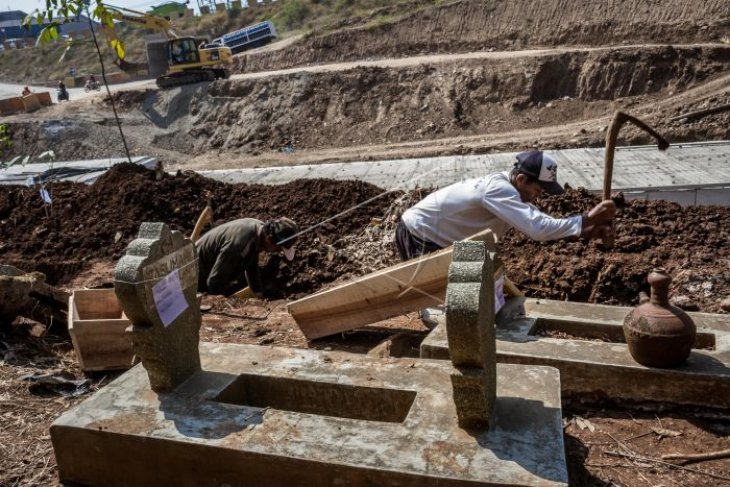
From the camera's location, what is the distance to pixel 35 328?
5.55m

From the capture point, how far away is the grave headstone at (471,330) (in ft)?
9.11

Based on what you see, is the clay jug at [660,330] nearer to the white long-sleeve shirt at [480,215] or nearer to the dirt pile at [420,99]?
the white long-sleeve shirt at [480,215]

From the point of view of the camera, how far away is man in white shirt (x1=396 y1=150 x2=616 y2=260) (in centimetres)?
446

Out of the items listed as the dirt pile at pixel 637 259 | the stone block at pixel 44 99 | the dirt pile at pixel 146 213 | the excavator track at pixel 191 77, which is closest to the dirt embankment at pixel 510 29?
the excavator track at pixel 191 77

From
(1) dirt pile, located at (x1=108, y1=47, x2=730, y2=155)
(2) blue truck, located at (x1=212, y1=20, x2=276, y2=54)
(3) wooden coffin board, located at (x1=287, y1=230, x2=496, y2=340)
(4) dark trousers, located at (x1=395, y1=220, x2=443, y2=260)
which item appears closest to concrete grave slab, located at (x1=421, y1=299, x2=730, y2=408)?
(3) wooden coffin board, located at (x1=287, y1=230, x2=496, y2=340)

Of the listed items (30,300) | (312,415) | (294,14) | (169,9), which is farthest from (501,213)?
(169,9)

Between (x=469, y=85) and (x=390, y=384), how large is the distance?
18897mm

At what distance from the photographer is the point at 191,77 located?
26.5 metres

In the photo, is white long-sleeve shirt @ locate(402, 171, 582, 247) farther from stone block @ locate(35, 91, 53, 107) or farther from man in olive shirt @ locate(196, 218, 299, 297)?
stone block @ locate(35, 91, 53, 107)

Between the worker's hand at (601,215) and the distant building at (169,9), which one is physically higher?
the distant building at (169,9)

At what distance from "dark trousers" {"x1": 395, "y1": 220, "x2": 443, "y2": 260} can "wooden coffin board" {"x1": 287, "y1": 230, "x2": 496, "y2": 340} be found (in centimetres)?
42

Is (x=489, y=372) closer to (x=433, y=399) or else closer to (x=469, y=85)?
(x=433, y=399)

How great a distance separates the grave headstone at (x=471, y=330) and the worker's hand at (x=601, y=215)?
172 cm

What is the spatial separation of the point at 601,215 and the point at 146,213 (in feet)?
22.3
